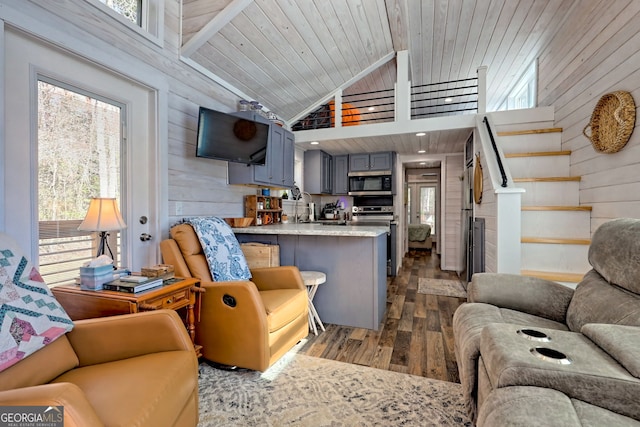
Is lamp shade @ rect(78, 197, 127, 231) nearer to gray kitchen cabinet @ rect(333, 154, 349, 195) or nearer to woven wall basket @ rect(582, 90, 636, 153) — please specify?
woven wall basket @ rect(582, 90, 636, 153)

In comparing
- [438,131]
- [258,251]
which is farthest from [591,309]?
[438,131]

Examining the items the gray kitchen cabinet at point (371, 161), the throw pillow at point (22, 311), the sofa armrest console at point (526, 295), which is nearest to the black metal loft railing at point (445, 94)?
the gray kitchen cabinet at point (371, 161)

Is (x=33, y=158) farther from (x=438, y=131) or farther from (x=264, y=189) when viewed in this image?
(x=438, y=131)

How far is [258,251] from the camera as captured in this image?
8.79 feet

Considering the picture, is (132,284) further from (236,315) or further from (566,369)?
(566,369)

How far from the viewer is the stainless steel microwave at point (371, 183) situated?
5.30 metres

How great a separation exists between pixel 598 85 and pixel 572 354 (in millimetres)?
Result: 2641

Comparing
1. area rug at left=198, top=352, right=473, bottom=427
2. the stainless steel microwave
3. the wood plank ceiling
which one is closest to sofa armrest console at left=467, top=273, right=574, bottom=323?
area rug at left=198, top=352, right=473, bottom=427

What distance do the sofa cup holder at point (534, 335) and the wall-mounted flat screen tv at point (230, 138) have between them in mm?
2463

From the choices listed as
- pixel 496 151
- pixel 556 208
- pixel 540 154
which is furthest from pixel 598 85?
pixel 556 208

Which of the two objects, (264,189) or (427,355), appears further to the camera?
(264,189)

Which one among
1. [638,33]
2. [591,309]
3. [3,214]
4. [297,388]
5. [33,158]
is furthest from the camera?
[638,33]

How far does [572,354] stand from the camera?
0.87 meters

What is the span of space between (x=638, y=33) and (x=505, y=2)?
1.75 metres
